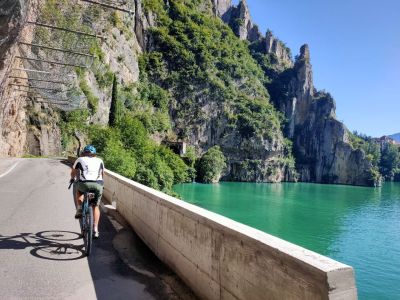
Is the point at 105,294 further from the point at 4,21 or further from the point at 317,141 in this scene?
the point at 317,141

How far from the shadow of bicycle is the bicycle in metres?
0.20

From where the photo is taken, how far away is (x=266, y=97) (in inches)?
5935

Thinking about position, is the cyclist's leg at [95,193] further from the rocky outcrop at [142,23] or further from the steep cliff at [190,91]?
the rocky outcrop at [142,23]

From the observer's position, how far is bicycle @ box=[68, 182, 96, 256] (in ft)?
22.4

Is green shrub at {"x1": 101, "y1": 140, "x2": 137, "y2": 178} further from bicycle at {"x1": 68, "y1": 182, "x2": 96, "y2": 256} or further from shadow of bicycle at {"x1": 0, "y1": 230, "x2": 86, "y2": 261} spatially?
bicycle at {"x1": 68, "y1": 182, "x2": 96, "y2": 256}

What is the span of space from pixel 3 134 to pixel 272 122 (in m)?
106

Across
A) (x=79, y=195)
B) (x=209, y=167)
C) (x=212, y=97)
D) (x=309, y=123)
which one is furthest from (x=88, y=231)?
(x=309, y=123)

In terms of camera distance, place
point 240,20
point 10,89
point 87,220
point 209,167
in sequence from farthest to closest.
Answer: point 240,20 → point 209,167 → point 10,89 → point 87,220

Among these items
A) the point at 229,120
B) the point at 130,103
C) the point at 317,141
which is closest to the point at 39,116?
the point at 130,103

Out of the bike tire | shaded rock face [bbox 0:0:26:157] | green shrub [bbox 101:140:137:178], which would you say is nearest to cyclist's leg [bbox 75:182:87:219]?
the bike tire

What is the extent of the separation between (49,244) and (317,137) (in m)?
159

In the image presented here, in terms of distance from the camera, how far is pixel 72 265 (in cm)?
Result: 618

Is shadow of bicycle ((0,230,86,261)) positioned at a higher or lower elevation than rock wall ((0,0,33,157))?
lower

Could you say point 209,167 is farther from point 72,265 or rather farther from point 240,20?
point 72,265
